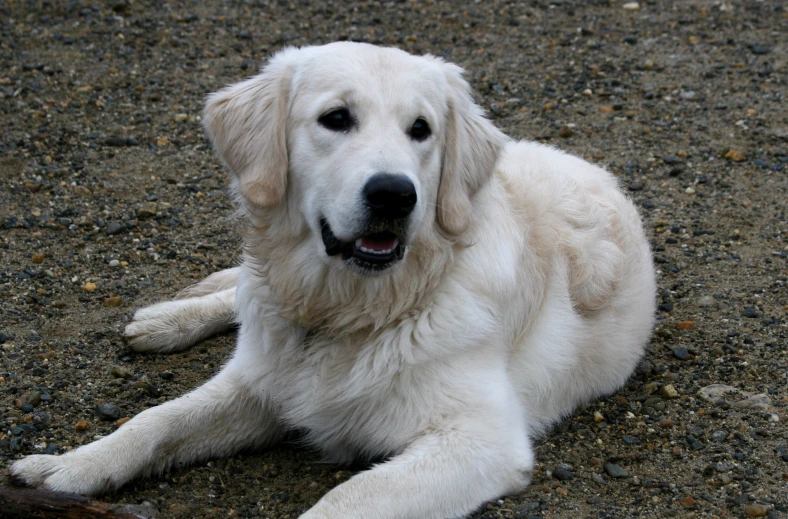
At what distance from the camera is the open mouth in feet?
10.9

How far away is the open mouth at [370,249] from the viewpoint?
10.9 ft

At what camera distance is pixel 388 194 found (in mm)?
3148

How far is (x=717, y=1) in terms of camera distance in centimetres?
924

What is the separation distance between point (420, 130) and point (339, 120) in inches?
13.1

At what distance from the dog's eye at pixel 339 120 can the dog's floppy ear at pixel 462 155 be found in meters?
0.50

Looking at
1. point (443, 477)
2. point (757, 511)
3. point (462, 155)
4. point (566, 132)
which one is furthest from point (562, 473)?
point (566, 132)

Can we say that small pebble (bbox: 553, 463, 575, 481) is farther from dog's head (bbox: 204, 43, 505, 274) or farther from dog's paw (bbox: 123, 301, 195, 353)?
dog's paw (bbox: 123, 301, 195, 353)

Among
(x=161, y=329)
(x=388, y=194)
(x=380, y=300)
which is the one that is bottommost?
(x=161, y=329)

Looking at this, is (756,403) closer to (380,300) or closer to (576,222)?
(576,222)

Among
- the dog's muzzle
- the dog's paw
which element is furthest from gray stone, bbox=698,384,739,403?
the dog's paw

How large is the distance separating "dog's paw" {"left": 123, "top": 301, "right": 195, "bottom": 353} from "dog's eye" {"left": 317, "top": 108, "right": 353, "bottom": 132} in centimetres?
172

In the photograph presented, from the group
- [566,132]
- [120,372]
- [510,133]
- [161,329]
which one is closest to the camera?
[120,372]

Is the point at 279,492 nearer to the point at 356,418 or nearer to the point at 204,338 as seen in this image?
the point at 356,418

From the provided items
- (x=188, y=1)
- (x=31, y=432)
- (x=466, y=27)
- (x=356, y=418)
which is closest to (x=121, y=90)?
(x=188, y=1)
